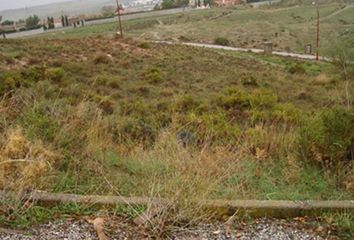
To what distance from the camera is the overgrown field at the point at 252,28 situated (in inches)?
2532

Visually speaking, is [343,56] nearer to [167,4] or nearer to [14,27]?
[14,27]

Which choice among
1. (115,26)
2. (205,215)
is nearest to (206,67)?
(205,215)

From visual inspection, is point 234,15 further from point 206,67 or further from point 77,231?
point 77,231

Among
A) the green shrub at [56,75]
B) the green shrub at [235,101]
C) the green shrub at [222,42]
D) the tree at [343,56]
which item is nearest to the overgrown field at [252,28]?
the green shrub at [222,42]

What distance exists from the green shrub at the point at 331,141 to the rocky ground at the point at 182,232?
1.34 m

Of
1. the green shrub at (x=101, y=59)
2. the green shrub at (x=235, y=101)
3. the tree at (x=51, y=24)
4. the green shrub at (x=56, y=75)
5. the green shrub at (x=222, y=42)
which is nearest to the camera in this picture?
the green shrub at (x=235, y=101)

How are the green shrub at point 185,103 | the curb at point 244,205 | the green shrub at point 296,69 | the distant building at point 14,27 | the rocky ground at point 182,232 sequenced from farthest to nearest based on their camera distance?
the distant building at point 14,27, the green shrub at point 296,69, the green shrub at point 185,103, the curb at point 244,205, the rocky ground at point 182,232

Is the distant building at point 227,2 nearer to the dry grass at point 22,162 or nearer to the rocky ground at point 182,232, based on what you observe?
the dry grass at point 22,162

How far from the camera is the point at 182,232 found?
121 inches

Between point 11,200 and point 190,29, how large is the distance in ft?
239

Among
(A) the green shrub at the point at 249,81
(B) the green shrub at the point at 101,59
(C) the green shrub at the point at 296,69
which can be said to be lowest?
(C) the green shrub at the point at 296,69

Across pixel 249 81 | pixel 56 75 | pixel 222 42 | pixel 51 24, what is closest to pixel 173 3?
pixel 51 24

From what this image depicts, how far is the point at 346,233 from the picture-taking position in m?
3.08

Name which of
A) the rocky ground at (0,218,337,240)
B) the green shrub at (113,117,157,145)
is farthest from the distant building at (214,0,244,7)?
the rocky ground at (0,218,337,240)
